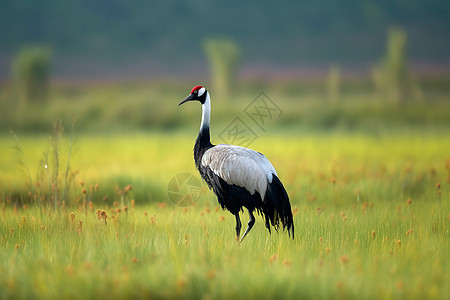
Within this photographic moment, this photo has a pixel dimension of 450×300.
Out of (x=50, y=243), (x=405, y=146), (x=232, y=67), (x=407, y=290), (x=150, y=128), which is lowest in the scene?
(x=407, y=290)

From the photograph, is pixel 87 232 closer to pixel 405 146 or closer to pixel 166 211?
pixel 166 211

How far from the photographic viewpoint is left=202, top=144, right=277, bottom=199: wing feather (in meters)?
5.82

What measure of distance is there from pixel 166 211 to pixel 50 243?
9.25ft

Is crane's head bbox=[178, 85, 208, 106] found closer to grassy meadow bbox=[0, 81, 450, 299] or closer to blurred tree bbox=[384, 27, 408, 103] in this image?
grassy meadow bbox=[0, 81, 450, 299]

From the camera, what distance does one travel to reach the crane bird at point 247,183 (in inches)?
230

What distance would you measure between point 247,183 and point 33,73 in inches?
1700

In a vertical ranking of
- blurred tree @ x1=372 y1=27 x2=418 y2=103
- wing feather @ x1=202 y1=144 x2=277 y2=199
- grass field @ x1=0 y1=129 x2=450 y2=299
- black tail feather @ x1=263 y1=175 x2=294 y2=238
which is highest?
blurred tree @ x1=372 y1=27 x2=418 y2=103

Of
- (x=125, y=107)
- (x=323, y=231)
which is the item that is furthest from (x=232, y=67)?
(x=323, y=231)

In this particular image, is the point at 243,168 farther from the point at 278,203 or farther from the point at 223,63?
the point at 223,63

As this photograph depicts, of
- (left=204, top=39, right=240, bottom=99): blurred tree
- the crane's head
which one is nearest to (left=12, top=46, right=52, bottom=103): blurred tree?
(left=204, top=39, right=240, bottom=99): blurred tree

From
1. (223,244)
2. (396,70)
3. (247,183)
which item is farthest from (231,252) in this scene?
(396,70)

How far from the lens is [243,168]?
5.86 meters

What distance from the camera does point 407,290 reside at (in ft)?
12.8

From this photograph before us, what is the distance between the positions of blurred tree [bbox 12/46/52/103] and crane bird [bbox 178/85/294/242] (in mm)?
40482
